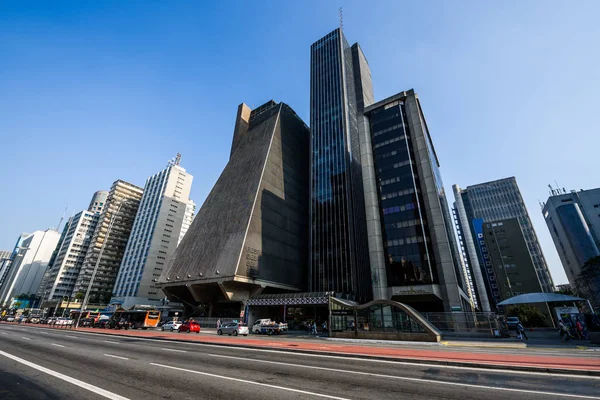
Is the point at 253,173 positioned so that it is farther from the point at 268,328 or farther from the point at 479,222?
the point at 479,222

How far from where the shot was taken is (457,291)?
43.8 metres

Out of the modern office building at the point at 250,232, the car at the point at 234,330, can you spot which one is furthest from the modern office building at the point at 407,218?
the car at the point at 234,330

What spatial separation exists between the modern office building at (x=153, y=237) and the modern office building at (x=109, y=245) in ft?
29.8

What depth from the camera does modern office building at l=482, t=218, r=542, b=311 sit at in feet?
292

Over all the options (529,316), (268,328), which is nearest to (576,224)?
(529,316)

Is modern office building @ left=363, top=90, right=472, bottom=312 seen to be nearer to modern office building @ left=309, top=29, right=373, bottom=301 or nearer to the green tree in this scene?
modern office building @ left=309, top=29, right=373, bottom=301

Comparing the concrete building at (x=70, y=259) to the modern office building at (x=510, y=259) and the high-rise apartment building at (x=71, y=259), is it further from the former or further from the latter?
the modern office building at (x=510, y=259)

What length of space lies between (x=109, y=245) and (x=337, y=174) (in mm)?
107517

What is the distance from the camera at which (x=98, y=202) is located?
131m

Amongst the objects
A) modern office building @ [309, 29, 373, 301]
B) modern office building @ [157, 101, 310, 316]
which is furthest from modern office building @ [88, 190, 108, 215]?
modern office building @ [309, 29, 373, 301]

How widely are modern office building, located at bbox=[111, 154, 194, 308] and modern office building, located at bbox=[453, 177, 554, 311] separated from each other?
124469 mm

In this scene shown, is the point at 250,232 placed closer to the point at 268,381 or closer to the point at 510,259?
the point at 268,381

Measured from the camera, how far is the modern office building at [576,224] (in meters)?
90.1

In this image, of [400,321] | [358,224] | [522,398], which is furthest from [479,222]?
[522,398]
